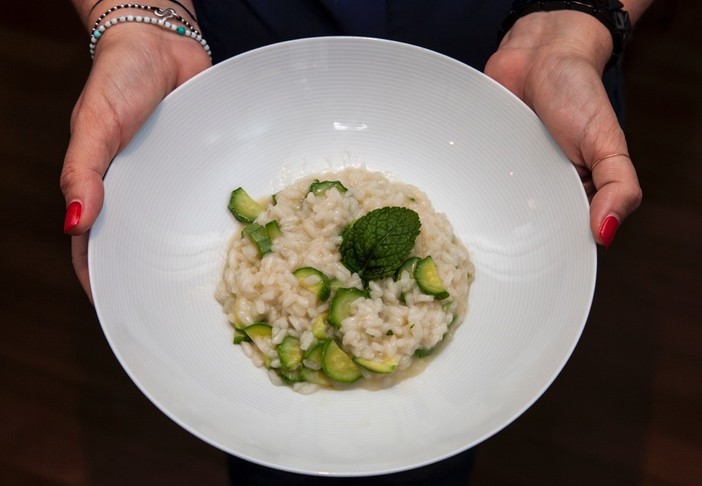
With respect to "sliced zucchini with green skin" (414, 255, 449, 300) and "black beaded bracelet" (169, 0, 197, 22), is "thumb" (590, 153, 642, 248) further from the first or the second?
"black beaded bracelet" (169, 0, 197, 22)

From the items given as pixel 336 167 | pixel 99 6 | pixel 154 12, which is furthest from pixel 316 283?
pixel 99 6

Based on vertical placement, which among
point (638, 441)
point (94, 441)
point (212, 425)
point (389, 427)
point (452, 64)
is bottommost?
point (638, 441)

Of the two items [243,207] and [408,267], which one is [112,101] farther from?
[408,267]

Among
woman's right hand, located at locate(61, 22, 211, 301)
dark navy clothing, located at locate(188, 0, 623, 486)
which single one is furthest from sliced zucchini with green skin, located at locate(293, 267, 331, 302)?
dark navy clothing, located at locate(188, 0, 623, 486)

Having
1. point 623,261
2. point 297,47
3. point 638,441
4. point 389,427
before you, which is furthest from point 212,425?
point 623,261

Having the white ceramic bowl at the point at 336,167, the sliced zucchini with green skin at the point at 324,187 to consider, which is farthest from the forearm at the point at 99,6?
the sliced zucchini with green skin at the point at 324,187

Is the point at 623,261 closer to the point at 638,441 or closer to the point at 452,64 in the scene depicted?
the point at 638,441
